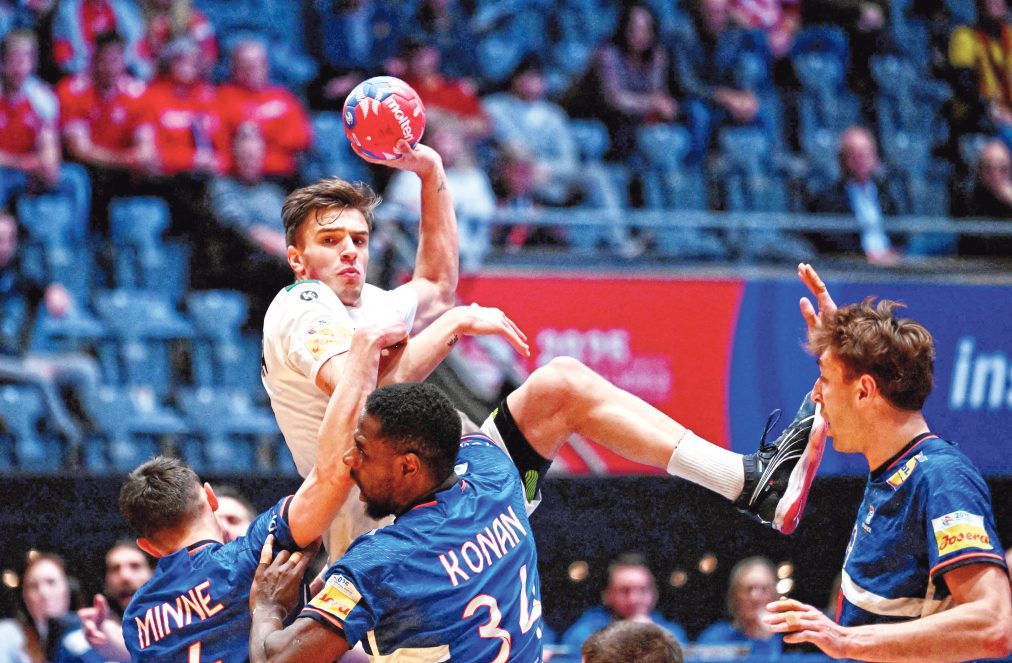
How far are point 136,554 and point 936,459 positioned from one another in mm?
4709

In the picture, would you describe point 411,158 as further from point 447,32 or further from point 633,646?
point 447,32

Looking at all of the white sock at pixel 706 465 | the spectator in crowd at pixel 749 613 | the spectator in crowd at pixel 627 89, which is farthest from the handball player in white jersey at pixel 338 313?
the spectator in crowd at pixel 627 89

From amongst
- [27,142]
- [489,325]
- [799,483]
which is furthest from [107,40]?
[799,483]

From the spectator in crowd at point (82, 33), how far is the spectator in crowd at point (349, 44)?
162 centimetres

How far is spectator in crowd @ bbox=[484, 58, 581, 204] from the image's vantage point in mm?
12016

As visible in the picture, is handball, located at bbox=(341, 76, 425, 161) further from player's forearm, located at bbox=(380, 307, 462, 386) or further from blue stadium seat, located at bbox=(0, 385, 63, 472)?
blue stadium seat, located at bbox=(0, 385, 63, 472)

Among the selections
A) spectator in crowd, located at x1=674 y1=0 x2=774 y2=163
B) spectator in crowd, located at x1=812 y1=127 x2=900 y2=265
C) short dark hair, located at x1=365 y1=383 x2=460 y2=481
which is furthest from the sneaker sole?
spectator in crowd, located at x1=674 y1=0 x2=774 y2=163

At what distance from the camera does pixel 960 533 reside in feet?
13.8

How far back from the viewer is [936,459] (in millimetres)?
4410

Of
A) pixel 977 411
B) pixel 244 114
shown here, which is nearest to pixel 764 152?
pixel 977 411

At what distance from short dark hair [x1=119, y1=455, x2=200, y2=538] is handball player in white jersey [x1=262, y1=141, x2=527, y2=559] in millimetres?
514

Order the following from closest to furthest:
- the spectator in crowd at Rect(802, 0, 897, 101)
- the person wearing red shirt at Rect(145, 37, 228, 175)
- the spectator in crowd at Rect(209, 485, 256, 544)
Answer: the spectator in crowd at Rect(209, 485, 256, 544) < the person wearing red shirt at Rect(145, 37, 228, 175) < the spectator in crowd at Rect(802, 0, 897, 101)

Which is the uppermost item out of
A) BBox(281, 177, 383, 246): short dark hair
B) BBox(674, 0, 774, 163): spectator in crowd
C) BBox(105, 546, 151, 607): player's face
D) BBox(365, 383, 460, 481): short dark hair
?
BBox(674, 0, 774, 163): spectator in crowd

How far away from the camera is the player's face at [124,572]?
24.3ft
